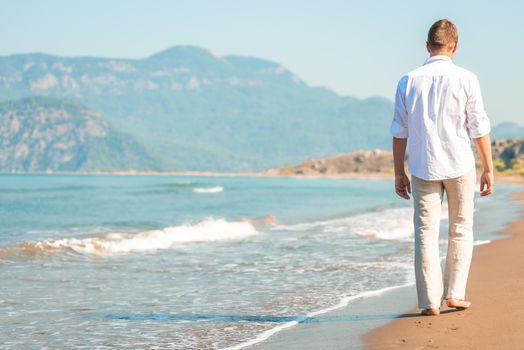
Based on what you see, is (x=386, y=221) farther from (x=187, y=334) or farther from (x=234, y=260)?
(x=187, y=334)

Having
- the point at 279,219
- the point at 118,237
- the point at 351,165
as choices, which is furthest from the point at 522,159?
the point at 118,237

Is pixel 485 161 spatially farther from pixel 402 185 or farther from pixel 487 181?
pixel 402 185

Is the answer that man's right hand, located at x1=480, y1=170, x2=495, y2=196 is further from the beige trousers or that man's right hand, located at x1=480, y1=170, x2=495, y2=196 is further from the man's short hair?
the man's short hair

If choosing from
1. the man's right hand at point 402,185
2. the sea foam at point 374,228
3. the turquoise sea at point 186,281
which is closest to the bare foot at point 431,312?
the man's right hand at point 402,185

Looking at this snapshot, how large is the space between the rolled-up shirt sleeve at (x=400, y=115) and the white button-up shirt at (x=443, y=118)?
0.03m

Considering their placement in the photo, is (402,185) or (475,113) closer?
(475,113)

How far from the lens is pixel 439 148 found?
20.0ft

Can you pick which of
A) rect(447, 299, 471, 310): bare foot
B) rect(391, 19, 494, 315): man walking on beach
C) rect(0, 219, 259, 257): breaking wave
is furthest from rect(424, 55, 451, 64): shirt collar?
rect(0, 219, 259, 257): breaking wave

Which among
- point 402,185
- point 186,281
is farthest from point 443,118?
point 186,281

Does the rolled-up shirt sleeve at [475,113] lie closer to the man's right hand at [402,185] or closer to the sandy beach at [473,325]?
the man's right hand at [402,185]

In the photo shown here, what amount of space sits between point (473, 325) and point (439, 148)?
54.2 inches

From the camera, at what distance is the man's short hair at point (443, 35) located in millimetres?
6199

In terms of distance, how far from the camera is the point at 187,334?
676 cm

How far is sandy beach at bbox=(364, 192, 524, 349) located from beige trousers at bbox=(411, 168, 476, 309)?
22 cm
